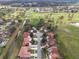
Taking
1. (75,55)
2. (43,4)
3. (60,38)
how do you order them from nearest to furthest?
(75,55) < (60,38) < (43,4)

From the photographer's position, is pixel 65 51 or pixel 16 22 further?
pixel 16 22

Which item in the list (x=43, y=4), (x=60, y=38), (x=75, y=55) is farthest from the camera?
(x=43, y=4)

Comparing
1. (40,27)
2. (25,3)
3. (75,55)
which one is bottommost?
(75,55)

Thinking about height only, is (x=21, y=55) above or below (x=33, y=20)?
below

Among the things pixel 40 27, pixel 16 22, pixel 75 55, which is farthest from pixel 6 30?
pixel 75 55

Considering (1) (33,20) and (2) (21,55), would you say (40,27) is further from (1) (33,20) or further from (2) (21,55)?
(2) (21,55)

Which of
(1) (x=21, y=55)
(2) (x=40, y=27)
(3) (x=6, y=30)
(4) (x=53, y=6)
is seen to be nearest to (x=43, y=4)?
(4) (x=53, y=6)

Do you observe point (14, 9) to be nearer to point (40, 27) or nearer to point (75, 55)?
point (40, 27)
